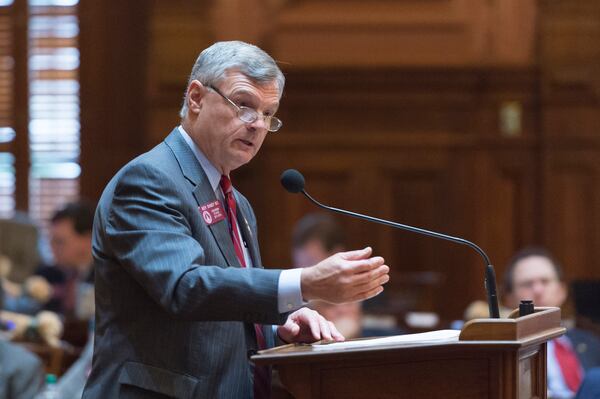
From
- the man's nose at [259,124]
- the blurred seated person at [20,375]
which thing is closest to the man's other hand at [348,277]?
the man's nose at [259,124]

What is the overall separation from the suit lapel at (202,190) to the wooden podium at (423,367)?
368 millimetres

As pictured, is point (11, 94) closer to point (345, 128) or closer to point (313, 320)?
point (345, 128)

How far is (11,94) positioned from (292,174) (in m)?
6.95

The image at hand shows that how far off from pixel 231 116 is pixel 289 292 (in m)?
0.54

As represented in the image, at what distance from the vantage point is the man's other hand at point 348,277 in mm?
2385

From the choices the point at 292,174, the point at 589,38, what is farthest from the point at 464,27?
the point at 292,174

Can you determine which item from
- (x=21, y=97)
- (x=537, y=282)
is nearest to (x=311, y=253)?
(x=537, y=282)

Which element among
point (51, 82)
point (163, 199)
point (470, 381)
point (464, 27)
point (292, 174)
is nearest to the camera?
point (470, 381)

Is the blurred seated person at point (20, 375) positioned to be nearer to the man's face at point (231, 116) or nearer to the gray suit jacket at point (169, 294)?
the gray suit jacket at point (169, 294)

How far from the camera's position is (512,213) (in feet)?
26.6

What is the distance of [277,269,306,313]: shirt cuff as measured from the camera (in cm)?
250

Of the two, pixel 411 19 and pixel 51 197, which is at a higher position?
pixel 411 19

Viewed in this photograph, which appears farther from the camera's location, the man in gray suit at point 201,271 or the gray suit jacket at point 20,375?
the gray suit jacket at point 20,375

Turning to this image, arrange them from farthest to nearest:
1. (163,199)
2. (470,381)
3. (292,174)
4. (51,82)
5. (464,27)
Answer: (51,82), (464,27), (292,174), (163,199), (470,381)
